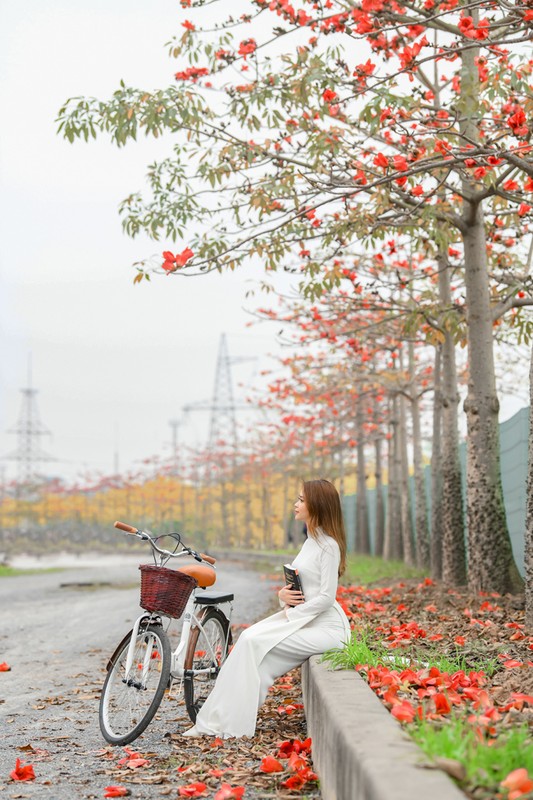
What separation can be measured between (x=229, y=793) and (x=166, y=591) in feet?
5.33

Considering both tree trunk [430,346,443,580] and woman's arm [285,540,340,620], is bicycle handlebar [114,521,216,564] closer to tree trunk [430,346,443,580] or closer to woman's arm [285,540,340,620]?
woman's arm [285,540,340,620]

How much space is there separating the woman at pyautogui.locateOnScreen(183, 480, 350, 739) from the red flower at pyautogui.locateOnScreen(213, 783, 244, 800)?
113 centimetres

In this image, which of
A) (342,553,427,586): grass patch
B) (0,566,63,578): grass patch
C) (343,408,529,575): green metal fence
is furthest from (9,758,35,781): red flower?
(0,566,63,578): grass patch

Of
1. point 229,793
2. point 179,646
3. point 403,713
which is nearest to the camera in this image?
point 403,713

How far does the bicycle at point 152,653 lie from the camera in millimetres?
5500

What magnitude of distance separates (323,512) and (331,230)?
4257mm

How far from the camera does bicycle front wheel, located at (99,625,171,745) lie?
555 cm

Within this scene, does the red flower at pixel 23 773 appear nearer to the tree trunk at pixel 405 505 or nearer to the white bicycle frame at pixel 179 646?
the white bicycle frame at pixel 179 646

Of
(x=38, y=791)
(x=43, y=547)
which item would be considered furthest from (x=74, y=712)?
(x=43, y=547)

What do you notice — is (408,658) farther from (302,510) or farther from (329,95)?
(329,95)

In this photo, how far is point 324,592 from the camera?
569 cm

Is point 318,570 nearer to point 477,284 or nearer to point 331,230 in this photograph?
point 331,230

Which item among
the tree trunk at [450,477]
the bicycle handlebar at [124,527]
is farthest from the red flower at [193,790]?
the tree trunk at [450,477]

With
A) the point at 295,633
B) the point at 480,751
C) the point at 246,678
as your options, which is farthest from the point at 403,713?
the point at 295,633
